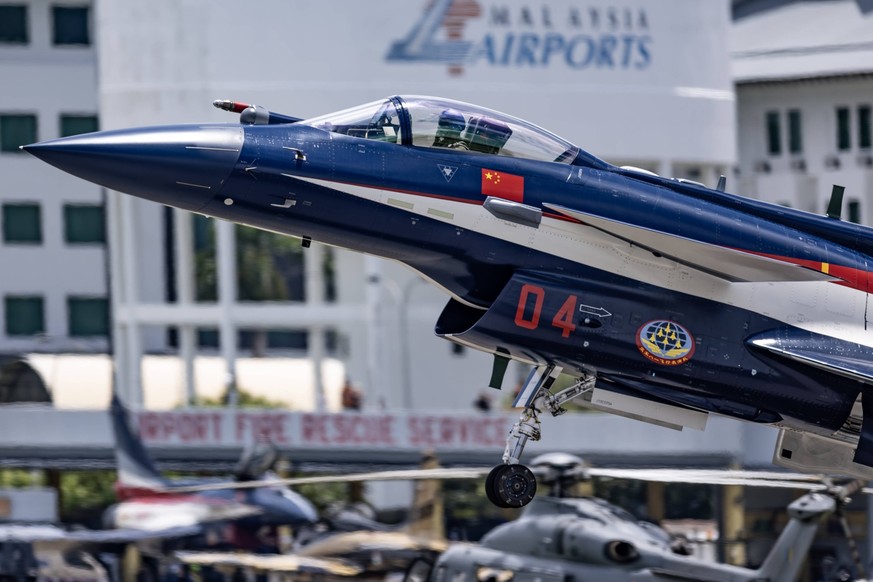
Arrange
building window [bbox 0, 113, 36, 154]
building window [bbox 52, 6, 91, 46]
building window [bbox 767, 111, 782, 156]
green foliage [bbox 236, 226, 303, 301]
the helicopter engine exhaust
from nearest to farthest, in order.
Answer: the helicopter engine exhaust < green foliage [bbox 236, 226, 303, 301] < building window [bbox 0, 113, 36, 154] < building window [bbox 52, 6, 91, 46] < building window [bbox 767, 111, 782, 156]

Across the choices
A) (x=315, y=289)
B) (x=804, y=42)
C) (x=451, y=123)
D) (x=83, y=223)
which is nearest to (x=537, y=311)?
(x=451, y=123)

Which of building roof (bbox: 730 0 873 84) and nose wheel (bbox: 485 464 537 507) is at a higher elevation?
building roof (bbox: 730 0 873 84)

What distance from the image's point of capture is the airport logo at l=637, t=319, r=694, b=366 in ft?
53.3

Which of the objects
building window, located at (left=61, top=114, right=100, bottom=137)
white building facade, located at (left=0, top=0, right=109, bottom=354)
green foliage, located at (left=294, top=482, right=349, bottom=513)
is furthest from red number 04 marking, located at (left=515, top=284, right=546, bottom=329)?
building window, located at (left=61, top=114, right=100, bottom=137)

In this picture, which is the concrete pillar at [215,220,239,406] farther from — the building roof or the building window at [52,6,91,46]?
the building roof

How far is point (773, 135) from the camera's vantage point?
51.2 m

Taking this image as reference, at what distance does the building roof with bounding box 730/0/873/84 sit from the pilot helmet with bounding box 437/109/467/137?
35.3m

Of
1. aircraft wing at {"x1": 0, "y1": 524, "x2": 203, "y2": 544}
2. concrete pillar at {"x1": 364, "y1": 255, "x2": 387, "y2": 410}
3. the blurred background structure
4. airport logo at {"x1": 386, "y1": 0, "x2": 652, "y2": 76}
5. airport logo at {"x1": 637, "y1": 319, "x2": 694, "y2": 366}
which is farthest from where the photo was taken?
concrete pillar at {"x1": 364, "y1": 255, "x2": 387, "y2": 410}

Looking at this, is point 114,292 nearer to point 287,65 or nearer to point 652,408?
point 287,65

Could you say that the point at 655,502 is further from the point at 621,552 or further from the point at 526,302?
the point at 526,302

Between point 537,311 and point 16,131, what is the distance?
119ft

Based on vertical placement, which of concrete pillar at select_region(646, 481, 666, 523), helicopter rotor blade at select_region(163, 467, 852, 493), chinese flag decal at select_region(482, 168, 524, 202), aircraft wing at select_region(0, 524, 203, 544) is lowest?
concrete pillar at select_region(646, 481, 666, 523)

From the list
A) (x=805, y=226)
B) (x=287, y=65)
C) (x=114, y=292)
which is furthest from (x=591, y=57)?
(x=805, y=226)

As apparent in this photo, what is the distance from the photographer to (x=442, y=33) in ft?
128
